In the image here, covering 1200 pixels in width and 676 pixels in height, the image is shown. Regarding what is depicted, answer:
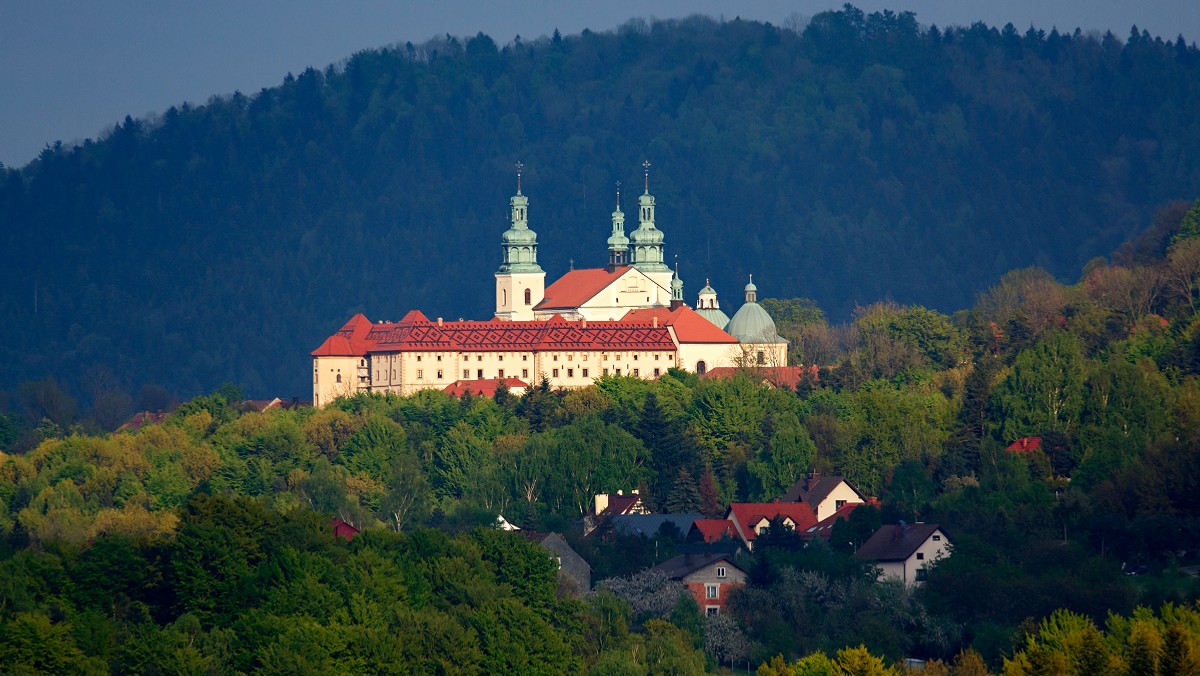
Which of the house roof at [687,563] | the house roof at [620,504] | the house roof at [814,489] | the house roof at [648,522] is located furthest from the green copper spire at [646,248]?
the house roof at [687,563]

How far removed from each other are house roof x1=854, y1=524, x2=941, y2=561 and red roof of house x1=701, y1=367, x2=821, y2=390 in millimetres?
35610

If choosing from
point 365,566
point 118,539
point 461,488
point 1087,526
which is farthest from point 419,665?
point 461,488

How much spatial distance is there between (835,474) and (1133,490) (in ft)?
69.7

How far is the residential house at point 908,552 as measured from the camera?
70.4 metres

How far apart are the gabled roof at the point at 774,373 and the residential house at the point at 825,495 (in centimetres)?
2095

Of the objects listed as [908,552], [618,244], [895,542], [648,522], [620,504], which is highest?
[618,244]

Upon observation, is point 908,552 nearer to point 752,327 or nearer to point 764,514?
point 764,514

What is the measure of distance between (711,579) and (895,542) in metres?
6.17

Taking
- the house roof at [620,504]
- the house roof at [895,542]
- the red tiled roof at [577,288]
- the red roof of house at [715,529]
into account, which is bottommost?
the house roof at [895,542]

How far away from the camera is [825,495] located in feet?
281

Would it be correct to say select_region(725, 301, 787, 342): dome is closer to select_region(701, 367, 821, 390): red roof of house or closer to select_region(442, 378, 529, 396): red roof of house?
select_region(701, 367, 821, 390): red roof of house

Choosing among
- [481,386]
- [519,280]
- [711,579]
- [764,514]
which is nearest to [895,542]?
[711,579]

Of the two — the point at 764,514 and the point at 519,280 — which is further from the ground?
the point at 519,280

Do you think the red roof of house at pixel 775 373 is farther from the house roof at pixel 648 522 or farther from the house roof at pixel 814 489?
the house roof at pixel 648 522
